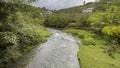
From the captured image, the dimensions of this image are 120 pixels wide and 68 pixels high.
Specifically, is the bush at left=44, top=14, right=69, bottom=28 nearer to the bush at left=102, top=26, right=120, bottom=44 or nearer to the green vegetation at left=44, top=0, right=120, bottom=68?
the green vegetation at left=44, top=0, right=120, bottom=68

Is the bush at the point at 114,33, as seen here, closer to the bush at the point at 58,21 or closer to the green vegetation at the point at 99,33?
the green vegetation at the point at 99,33

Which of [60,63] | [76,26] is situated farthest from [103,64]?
[76,26]

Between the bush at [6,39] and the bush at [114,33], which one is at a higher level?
the bush at [6,39]

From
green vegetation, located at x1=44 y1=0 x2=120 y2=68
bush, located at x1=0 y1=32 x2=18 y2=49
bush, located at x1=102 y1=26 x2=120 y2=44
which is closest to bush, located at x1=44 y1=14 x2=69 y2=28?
green vegetation, located at x1=44 y1=0 x2=120 y2=68

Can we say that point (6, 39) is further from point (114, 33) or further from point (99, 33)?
point (99, 33)

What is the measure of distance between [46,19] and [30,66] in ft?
216

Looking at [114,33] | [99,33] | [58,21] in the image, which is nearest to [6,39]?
[114,33]

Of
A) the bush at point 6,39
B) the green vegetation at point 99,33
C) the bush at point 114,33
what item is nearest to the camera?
the green vegetation at point 99,33

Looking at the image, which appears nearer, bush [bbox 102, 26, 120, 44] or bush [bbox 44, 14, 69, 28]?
bush [bbox 102, 26, 120, 44]

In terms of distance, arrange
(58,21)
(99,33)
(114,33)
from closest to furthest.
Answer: (114,33) → (99,33) → (58,21)

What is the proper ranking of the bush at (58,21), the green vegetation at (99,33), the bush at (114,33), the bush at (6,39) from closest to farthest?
the green vegetation at (99,33) < the bush at (6,39) < the bush at (114,33) < the bush at (58,21)

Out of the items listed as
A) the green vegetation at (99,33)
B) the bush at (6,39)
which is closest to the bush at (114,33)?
the green vegetation at (99,33)

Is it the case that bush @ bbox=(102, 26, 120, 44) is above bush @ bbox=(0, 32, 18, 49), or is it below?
below

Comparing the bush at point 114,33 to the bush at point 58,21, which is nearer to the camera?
the bush at point 114,33
